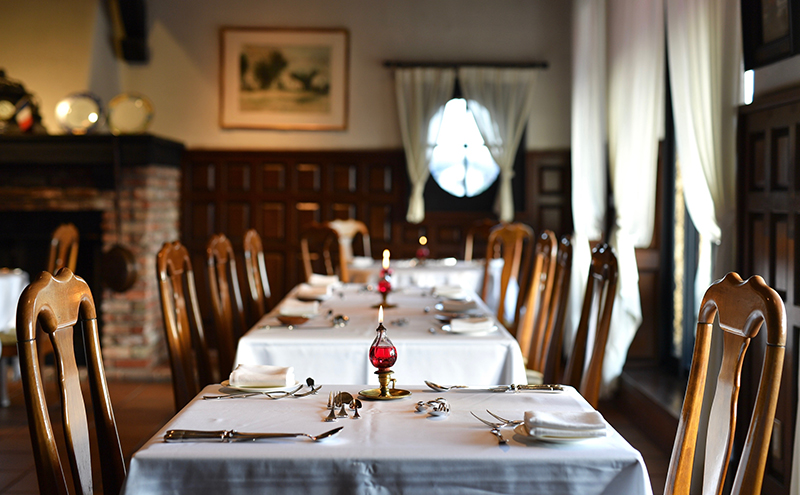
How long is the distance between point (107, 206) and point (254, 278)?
222 centimetres

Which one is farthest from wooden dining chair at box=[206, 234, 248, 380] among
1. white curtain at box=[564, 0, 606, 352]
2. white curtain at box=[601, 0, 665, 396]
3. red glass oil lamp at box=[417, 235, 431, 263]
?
white curtain at box=[564, 0, 606, 352]

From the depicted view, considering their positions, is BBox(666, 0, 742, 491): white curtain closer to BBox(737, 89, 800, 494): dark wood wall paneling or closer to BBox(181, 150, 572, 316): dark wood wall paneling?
BBox(737, 89, 800, 494): dark wood wall paneling

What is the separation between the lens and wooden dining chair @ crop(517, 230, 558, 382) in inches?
138

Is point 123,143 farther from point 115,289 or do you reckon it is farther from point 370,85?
point 370,85

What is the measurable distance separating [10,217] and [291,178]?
7.74 ft

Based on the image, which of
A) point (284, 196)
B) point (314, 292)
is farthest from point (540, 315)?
point (284, 196)

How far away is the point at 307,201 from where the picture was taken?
262 inches

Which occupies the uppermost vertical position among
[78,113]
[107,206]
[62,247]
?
[78,113]

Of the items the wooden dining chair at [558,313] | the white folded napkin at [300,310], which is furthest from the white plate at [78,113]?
the wooden dining chair at [558,313]

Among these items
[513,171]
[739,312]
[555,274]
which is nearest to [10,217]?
[513,171]

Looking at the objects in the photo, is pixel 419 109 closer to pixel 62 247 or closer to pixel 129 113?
pixel 129 113

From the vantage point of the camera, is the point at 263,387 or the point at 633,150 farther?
the point at 633,150

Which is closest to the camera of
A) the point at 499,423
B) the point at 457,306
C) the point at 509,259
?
the point at 499,423

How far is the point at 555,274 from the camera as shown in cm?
330
